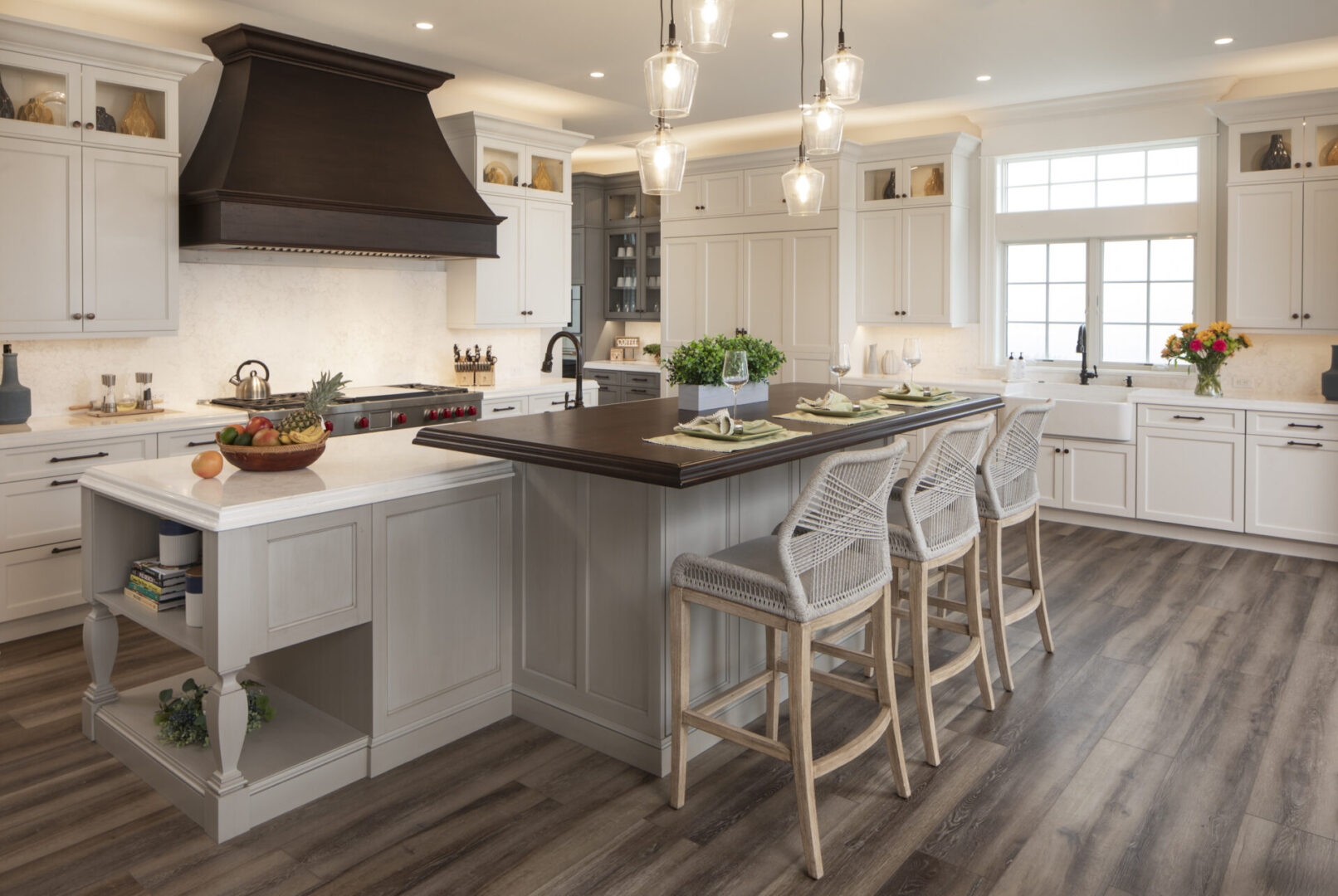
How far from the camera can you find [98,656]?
2959 mm

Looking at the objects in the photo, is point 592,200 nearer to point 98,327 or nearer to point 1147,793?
point 98,327

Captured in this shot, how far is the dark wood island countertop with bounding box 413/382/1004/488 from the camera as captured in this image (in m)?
2.40

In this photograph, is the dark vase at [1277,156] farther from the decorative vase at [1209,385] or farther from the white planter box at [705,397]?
the white planter box at [705,397]

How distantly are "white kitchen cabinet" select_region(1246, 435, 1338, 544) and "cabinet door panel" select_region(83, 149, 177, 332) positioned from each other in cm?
596

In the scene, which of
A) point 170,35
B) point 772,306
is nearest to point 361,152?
A: point 170,35

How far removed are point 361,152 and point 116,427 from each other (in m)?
1.97

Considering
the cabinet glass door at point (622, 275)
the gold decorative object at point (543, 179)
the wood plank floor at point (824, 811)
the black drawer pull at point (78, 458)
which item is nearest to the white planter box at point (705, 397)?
the wood plank floor at point (824, 811)

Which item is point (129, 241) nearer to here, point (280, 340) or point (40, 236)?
point (40, 236)

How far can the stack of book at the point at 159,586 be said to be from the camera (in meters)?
2.71

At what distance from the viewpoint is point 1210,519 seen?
559 centimetres

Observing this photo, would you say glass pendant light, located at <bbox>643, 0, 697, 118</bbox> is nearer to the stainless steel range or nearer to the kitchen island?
the kitchen island

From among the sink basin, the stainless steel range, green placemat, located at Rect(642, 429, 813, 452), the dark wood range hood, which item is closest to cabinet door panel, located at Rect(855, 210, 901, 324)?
the sink basin

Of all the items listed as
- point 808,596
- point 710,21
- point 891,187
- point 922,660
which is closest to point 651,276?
point 891,187

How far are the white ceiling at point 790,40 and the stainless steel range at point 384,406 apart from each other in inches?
75.4
